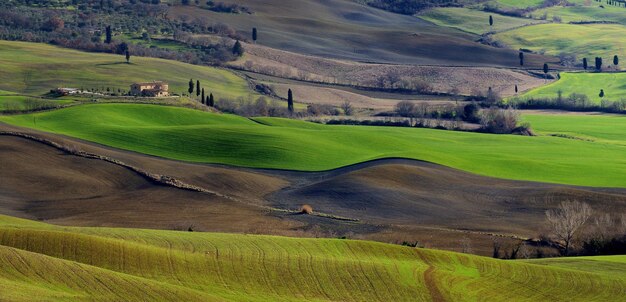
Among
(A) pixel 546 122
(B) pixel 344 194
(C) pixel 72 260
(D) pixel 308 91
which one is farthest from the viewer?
(D) pixel 308 91

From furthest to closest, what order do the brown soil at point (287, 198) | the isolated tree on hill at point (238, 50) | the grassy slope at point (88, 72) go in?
the isolated tree on hill at point (238, 50) < the grassy slope at point (88, 72) < the brown soil at point (287, 198)

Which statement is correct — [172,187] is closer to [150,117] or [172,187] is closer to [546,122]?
[150,117]

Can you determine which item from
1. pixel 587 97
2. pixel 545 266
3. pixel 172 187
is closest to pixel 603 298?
pixel 545 266

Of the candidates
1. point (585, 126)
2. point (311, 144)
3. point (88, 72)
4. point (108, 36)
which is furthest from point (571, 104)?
point (311, 144)

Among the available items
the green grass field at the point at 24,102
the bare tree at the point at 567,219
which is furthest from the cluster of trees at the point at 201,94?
the bare tree at the point at 567,219

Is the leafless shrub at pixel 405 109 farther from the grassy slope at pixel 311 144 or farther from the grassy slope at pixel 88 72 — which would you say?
the grassy slope at pixel 88 72

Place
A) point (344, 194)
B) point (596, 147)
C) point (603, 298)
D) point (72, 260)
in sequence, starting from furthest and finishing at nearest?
1. point (596, 147)
2. point (344, 194)
3. point (603, 298)
4. point (72, 260)
